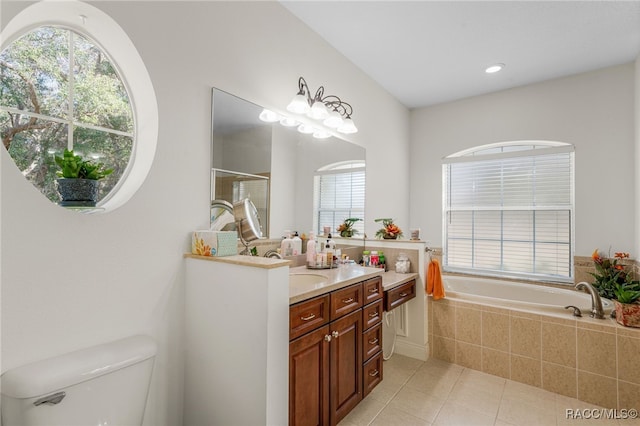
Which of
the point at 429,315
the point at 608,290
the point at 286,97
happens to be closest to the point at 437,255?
the point at 429,315

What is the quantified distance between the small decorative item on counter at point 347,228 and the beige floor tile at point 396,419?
1.46m

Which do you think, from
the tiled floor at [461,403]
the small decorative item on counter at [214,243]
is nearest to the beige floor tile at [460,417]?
the tiled floor at [461,403]

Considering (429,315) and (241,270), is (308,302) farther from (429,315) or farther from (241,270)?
(429,315)

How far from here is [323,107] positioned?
246 centimetres


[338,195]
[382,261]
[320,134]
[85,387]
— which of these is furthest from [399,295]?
[85,387]

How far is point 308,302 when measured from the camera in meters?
1.58

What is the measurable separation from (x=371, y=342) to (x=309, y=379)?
64 cm

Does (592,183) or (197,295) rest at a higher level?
(592,183)

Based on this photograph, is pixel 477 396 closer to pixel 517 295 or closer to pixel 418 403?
pixel 418 403

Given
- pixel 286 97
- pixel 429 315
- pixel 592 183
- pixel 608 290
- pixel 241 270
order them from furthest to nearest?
1. pixel 592 183
2. pixel 429 315
3. pixel 608 290
4. pixel 286 97
5. pixel 241 270

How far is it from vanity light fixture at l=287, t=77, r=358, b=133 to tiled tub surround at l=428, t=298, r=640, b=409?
6.01 ft

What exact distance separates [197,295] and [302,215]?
109 centimetres

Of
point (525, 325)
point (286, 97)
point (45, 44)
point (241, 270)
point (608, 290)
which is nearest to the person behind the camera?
point (241, 270)

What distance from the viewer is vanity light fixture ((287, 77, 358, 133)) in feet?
7.30
